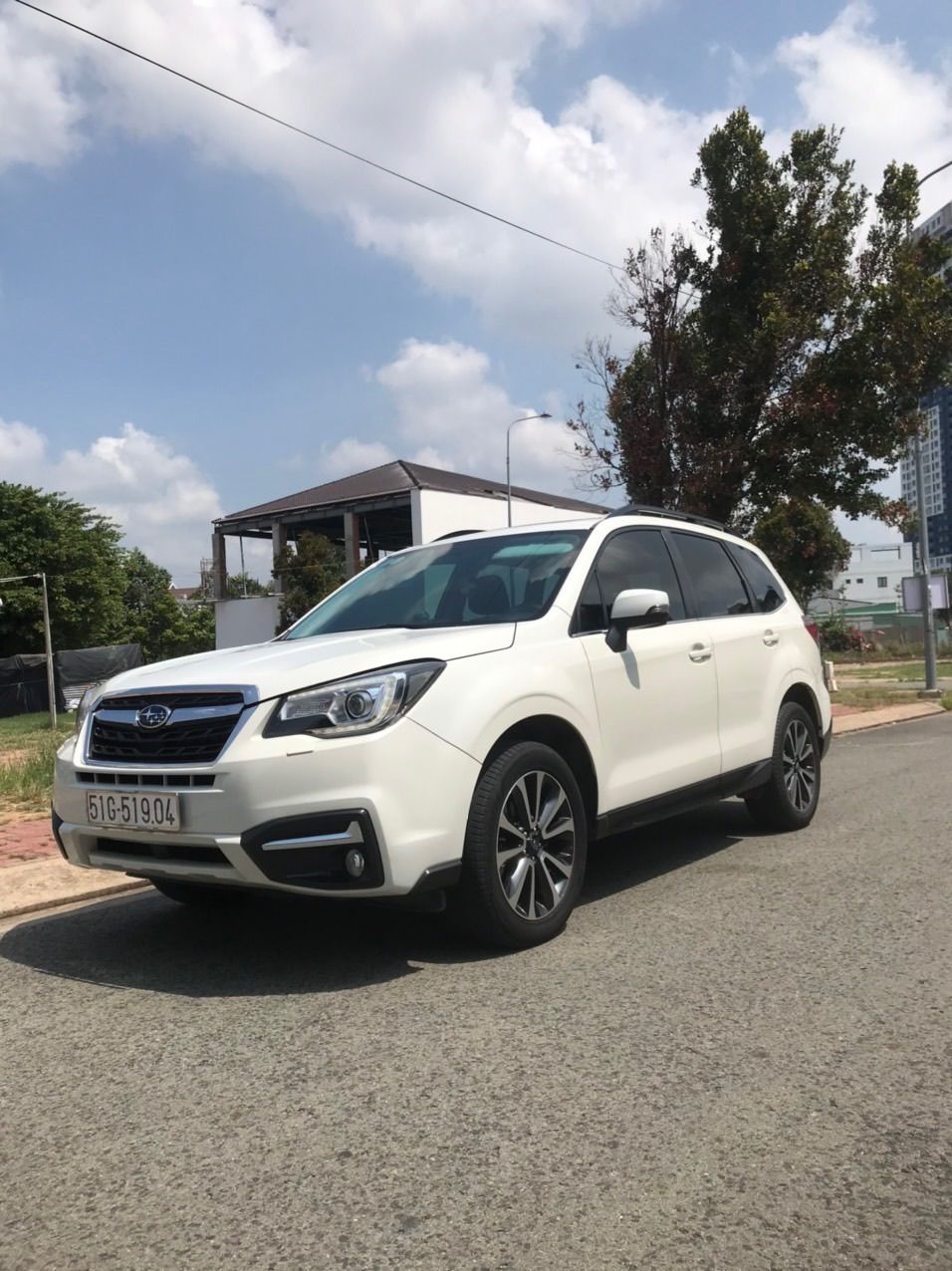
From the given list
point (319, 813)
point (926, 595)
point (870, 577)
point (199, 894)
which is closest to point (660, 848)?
point (199, 894)

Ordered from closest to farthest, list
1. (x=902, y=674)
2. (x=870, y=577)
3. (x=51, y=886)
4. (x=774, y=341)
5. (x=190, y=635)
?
(x=51, y=886) → (x=774, y=341) → (x=902, y=674) → (x=190, y=635) → (x=870, y=577)

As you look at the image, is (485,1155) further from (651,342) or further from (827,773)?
(651,342)

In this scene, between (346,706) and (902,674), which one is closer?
(346,706)

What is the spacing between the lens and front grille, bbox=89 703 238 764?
395 cm

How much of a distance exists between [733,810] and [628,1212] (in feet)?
18.2

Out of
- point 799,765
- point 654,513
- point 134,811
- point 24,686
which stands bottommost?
point 24,686

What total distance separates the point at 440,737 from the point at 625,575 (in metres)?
1.84

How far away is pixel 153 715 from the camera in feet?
A: 13.5

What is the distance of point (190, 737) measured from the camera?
158 inches

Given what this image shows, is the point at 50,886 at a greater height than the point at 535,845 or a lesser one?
lesser

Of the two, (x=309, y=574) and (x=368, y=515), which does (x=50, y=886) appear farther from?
(x=368, y=515)

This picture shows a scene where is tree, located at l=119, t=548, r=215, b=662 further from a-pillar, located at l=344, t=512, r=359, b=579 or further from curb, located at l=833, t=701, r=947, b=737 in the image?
curb, located at l=833, t=701, r=947, b=737

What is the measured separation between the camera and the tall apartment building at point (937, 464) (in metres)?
16.3

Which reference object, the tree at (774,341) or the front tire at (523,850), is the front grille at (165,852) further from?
the tree at (774,341)
